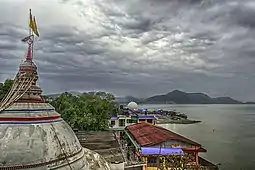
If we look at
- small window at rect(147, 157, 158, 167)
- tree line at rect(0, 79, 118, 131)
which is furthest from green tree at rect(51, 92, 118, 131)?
small window at rect(147, 157, 158, 167)

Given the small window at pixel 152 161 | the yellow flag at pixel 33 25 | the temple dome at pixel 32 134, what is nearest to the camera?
the temple dome at pixel 32 134

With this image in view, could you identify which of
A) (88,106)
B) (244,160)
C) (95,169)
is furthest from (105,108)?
(95,169)

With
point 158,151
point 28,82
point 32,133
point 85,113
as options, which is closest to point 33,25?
point 28,82

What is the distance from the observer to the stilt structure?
12.3 meters

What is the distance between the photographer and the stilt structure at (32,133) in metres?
12.3

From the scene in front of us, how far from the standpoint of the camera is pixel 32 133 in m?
12.9

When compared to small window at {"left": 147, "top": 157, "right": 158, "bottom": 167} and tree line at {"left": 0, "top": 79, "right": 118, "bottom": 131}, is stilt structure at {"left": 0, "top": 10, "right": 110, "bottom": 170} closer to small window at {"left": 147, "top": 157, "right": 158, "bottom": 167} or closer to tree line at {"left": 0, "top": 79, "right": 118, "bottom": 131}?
small window at {"left": 147, "top": 157, "right": 158, "bottom": 167}

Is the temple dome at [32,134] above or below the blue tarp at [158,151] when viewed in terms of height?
above

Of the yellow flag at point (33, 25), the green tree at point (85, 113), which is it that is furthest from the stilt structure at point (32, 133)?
the green tree at point (85, 113)

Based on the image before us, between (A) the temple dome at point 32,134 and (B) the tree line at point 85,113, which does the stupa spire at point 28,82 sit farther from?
(B) the tree line at point 85,113

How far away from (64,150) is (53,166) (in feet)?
3.42

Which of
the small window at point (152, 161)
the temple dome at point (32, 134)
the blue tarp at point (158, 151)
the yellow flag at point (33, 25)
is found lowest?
the small window at point (152, 161)

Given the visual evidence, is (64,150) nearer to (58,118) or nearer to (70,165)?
(70,165)

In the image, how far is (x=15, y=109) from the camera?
43.7 feet
